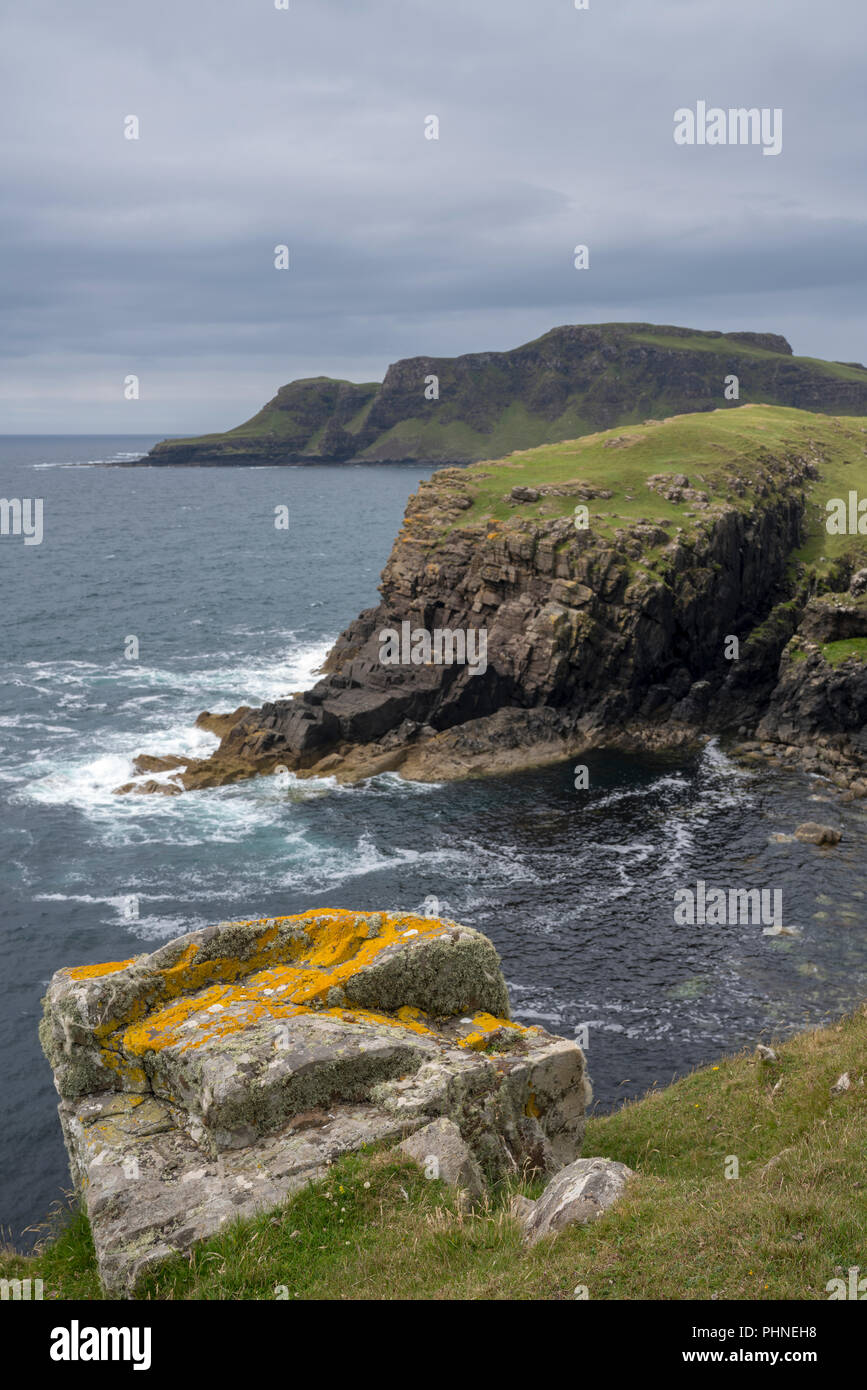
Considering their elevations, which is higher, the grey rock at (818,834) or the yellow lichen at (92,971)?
the yellow lichen at (92,971)

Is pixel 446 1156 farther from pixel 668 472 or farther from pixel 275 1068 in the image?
pixel 668 472

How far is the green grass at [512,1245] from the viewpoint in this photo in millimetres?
9852

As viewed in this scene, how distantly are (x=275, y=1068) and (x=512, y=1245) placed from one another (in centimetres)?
448

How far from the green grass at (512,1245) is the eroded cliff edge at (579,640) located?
49.3 meters

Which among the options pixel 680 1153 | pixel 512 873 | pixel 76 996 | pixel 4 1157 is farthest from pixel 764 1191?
pixel 512 873

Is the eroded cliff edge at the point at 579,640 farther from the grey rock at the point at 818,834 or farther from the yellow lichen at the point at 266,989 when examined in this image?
the yellow lichen at the point at 266,989

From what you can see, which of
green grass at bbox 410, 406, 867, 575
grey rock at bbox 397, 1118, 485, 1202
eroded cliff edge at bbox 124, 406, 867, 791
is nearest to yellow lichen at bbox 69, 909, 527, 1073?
grey rock at bbox 397, 1118, 485, 1202

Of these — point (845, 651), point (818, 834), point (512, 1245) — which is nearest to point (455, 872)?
point (818, 834)

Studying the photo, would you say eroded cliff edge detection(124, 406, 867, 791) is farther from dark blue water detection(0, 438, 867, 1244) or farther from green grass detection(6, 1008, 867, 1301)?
green grass detection(6, 1008, 867, 1301)

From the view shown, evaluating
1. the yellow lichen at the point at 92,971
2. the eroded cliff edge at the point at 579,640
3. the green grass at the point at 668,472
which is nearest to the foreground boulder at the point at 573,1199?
the yellow lichen at the point at 92,971

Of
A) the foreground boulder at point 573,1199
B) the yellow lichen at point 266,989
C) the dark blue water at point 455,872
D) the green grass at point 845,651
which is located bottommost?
the dark blue water at point 455,872
